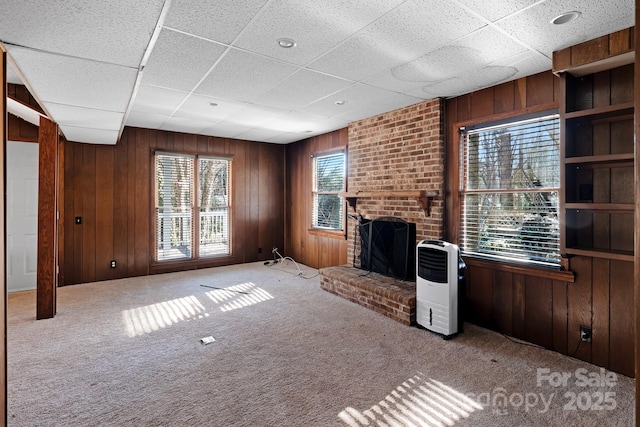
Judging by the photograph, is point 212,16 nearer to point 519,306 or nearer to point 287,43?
point 287,43

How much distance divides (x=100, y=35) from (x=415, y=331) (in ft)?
11.2

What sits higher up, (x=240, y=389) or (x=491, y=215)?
(x=491, y=215)

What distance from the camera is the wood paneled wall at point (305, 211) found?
18.1 feet

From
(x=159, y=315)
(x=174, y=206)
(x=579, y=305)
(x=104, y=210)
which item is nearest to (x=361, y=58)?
(x=579, y=305)

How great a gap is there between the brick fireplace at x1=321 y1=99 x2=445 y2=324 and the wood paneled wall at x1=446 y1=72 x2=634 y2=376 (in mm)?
176

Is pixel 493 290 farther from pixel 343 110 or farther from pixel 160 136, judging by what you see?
pixel 160 136

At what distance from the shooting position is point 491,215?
334 cm

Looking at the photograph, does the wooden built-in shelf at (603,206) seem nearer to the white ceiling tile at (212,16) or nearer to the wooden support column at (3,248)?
A: the white ceiling tile at (212,16)

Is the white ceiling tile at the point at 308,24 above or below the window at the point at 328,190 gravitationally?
above

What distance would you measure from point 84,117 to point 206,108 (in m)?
1.32

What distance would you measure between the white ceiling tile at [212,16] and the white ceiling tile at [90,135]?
2.63 metres

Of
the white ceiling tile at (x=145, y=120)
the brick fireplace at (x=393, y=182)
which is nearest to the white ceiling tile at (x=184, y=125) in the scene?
the white ceiling tile at (x=145, y=120)

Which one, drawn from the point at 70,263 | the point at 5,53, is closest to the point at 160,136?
the point at 70,263

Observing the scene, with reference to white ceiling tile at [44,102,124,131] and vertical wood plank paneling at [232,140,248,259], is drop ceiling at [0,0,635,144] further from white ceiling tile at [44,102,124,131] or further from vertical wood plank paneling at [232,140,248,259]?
vertical wood plank paneling at [232,140,248,259]
